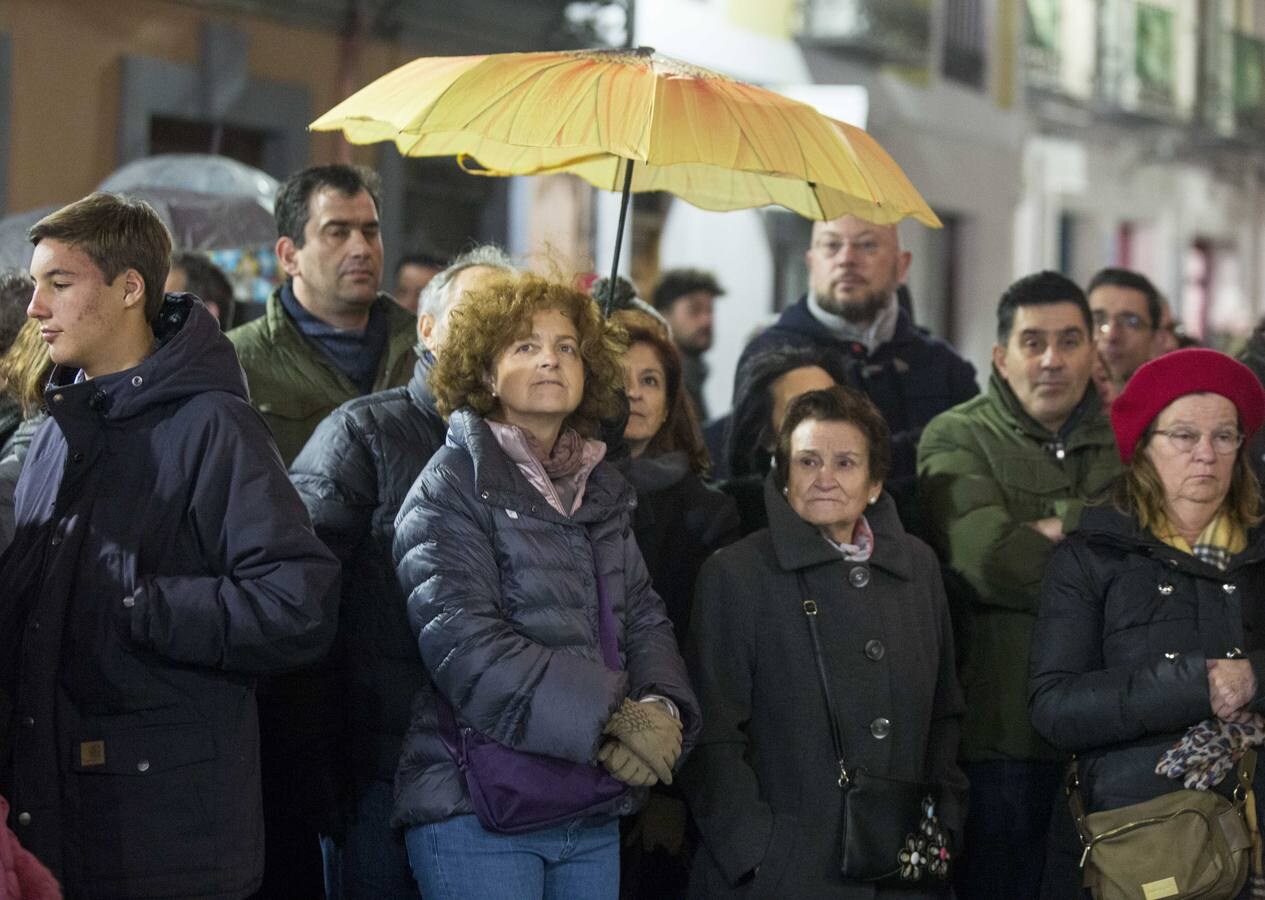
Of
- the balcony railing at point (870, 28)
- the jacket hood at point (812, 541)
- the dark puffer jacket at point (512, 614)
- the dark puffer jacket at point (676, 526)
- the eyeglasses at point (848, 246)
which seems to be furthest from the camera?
the balcony railing at point (870, 28)

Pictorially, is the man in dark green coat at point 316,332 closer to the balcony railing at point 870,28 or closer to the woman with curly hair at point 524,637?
the woman with curly hair at point 524,637

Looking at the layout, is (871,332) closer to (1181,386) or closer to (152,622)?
(1181,386)

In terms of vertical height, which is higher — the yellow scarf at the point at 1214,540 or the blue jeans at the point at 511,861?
the yellow scarf at the point at 1214,540

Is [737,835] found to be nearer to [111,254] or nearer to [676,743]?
[676,743]

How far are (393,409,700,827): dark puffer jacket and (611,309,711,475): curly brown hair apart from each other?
1155mm

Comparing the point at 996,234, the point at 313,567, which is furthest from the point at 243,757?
the point at 996,234

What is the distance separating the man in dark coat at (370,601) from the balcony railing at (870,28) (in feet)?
47.2

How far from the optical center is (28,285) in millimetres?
5305

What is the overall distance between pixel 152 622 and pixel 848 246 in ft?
12.6

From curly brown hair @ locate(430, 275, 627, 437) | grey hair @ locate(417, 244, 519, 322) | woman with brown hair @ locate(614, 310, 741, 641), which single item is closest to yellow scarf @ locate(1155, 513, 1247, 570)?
woman with brown hair @ locate(614, 310, 741, 641)

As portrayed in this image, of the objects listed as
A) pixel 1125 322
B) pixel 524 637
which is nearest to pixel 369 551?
pixel 524 637

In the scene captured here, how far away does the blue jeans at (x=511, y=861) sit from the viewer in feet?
14.9

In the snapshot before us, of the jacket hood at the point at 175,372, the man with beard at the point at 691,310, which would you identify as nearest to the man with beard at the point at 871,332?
the jacket hood at the point at 175,372

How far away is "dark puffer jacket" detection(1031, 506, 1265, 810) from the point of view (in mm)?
5105
